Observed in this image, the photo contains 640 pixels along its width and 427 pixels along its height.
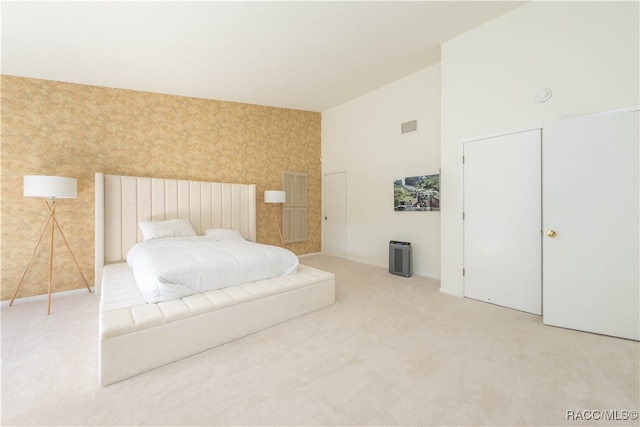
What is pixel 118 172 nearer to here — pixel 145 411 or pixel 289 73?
pixel 289 73

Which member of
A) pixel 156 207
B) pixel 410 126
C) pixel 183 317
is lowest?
pixel 183 317

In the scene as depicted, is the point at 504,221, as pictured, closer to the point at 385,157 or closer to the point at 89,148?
the point at 385,157

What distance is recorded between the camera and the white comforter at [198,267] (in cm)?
216

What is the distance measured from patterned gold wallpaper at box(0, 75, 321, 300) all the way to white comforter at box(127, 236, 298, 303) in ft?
4.31

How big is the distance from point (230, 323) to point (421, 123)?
12.8 feet

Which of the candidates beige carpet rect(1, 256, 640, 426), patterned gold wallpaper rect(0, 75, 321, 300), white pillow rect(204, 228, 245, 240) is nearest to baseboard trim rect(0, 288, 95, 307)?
patterned gold wallpaper rect(0, 75, 321, 300)

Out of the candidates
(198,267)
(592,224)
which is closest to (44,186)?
(198,267)

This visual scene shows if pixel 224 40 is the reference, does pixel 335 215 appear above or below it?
below

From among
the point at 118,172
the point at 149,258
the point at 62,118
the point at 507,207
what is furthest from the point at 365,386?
the point at 62,118

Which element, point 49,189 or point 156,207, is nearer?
point 49,189

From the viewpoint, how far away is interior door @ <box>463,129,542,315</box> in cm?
281

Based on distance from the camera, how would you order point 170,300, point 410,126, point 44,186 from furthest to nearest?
point 410,126, point 44,186, point 170,300

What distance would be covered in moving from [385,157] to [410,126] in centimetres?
67

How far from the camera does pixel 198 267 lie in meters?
2.37
